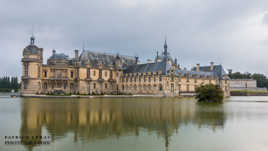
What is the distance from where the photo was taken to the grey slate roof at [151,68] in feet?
268

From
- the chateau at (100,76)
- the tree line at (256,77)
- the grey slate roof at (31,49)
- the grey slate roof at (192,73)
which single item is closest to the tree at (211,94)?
the chateau at (100,76)

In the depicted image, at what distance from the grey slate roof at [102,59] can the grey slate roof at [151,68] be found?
17.6 feet

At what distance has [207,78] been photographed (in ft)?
318

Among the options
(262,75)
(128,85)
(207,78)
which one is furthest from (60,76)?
(262,75)

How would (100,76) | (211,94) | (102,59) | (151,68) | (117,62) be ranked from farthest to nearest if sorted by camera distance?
(117,62) < (102,59) < (100,76) < (151,68) < (211,94)

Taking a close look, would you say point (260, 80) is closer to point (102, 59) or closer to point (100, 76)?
point (102, 59)

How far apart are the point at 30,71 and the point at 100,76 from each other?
2412 cm

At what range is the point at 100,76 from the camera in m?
90.1

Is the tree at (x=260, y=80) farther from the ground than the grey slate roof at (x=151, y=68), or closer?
closer

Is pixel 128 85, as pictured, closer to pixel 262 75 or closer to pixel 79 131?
pixel 79 131

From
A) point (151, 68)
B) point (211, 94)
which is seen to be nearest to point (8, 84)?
point (151, 68)

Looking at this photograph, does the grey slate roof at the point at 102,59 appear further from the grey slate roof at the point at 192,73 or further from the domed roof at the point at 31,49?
the grey slate roof at the point at 192,73

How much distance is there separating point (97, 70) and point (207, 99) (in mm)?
54438

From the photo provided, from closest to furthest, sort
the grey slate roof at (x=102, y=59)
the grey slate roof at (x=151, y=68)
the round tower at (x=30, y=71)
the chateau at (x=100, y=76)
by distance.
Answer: the round tower at (x=30, y=71)
the chateau at (x=100, y=76)
the grey slate roof at (x=151, y=68)
the grey slate roof at (x=102, y=59)
